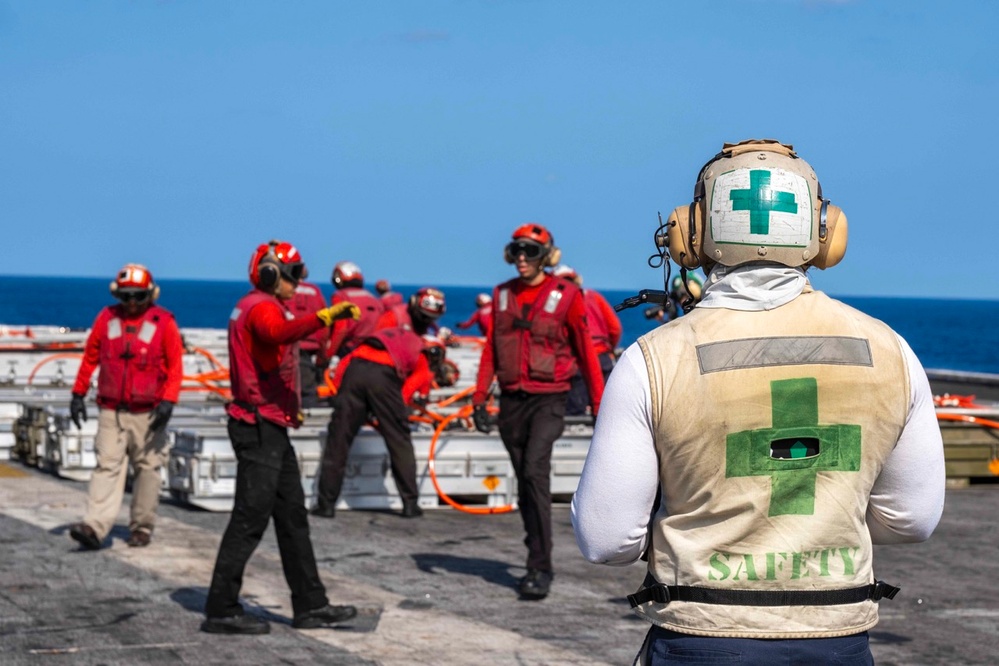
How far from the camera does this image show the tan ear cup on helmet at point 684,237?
139 inches

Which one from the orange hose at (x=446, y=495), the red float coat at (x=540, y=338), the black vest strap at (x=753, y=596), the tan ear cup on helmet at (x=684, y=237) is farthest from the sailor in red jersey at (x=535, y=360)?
the black vest strap at (x=753, y=596)

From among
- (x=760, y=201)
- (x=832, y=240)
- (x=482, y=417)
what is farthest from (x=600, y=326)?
(x=760, y=201)

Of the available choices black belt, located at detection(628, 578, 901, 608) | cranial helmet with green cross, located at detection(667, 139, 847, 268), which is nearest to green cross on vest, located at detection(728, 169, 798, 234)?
cranial helmet with green cross, located at detection(667, 139, 847, 268)

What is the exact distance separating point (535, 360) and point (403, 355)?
3558 millimetres

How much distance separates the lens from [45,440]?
14430 mm

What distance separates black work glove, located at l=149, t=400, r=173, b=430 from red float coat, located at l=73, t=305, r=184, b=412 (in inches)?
1.8

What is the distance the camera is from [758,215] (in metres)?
3.38

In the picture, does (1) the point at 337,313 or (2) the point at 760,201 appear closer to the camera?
(2) the point at 760,201

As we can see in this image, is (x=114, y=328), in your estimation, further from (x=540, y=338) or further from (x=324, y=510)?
(x=540, y=338)

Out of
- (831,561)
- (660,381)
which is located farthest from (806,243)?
(831,561)

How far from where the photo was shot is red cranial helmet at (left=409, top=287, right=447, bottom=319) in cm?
1288

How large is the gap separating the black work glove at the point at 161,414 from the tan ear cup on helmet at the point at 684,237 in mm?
7687

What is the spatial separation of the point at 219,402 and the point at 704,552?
1482 cm

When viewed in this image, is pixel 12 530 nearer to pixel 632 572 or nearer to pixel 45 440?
pixel 45 440
